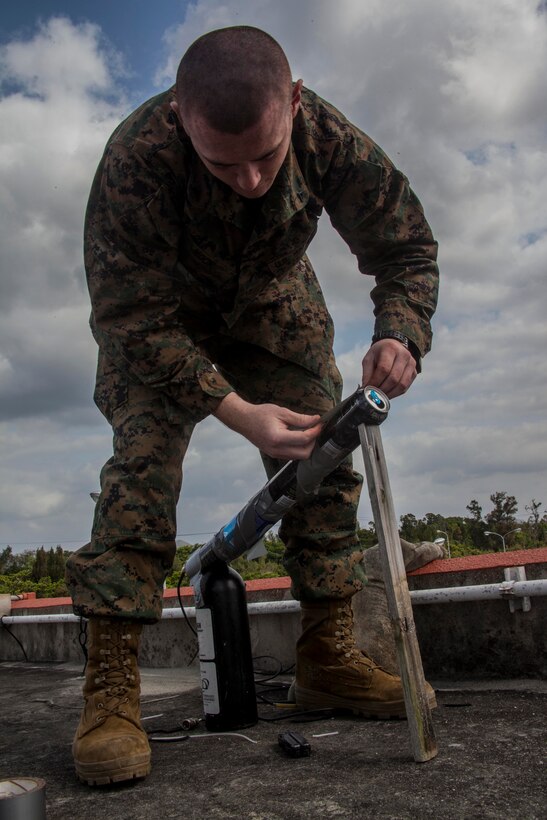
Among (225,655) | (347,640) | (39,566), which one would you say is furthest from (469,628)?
(39,566)

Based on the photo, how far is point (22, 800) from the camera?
1263 millimetres

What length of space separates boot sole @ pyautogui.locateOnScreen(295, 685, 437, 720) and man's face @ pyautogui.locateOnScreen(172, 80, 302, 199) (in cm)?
152

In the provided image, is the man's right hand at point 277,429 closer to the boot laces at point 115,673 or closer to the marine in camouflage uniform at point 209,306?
the marine in camouflage uniform at point 209,306

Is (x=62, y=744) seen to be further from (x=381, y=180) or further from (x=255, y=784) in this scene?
(x=381, y=180)

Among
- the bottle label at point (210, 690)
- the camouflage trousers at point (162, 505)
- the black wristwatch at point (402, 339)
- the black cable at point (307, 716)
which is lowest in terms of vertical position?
the black cable at point (307, 716)

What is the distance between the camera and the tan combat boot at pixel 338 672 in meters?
2.18

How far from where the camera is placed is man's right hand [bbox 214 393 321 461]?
1.83 meters

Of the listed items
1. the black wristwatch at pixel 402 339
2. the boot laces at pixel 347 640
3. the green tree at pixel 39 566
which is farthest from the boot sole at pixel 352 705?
the green tree at pixel 39 566

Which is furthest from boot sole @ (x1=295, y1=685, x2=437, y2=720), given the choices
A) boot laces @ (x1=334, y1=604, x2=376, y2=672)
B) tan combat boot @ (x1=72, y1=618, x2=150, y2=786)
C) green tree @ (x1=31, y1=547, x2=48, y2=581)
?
green tree @ (x1=31, y1=547, x2=48, y2=581)

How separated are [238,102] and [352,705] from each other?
1765 mm

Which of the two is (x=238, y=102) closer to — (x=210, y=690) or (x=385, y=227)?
(x=385, y=227)

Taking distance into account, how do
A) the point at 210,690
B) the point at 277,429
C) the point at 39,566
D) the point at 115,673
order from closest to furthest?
the point at 277,429 → the point at 115,673 → the point at 210,690 → the point at 39,566

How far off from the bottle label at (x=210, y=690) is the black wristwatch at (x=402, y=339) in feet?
3.72

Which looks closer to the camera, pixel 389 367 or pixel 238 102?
pixel 238 102
